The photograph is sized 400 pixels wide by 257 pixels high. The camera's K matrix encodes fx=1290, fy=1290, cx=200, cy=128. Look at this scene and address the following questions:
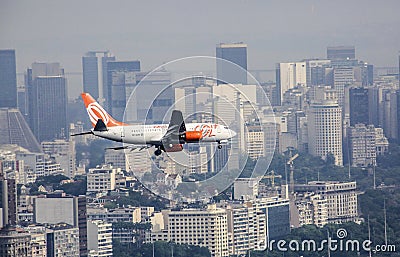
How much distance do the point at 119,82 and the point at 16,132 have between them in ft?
15.8

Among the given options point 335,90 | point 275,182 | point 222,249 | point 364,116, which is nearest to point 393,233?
point 222,249

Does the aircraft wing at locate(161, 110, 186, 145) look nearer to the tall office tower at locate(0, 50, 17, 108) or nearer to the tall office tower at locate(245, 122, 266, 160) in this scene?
the tall office tower at locate(245, 122, 266, 160)

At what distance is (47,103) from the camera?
47.8 metres

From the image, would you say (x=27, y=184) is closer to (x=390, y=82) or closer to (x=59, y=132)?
(x=59, y=132)

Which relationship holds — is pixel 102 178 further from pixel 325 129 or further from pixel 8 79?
pixel 325 129

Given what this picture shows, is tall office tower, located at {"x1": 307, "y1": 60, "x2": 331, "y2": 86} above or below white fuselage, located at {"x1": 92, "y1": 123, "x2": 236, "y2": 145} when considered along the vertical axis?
above

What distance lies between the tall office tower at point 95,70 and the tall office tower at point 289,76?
6468 mm

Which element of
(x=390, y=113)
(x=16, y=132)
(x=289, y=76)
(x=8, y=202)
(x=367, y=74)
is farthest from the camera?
(x=367, y=74)

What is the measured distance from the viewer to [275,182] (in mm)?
42375

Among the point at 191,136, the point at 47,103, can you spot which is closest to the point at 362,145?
the point at 47,103

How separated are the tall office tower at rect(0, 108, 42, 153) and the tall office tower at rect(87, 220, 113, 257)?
1042 cm

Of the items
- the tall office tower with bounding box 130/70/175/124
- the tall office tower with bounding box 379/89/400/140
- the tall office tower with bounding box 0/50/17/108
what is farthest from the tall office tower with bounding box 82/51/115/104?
the tall office tower with bounding box 130/70/175/124

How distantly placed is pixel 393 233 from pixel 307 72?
21822mm

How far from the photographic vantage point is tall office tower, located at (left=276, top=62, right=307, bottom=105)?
4950cm
